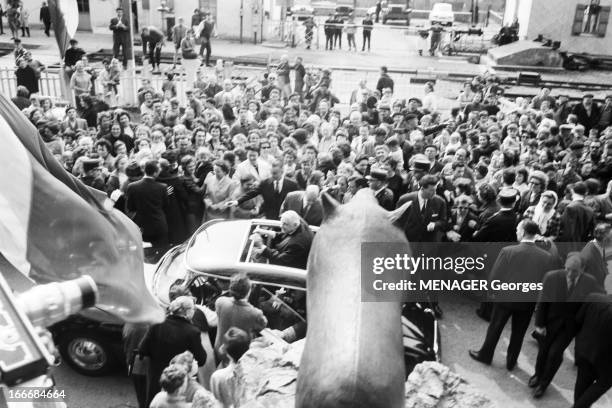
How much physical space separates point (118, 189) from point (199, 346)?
3.84 meters

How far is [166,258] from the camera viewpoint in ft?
26.0

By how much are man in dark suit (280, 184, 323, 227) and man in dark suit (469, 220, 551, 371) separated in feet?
7.80

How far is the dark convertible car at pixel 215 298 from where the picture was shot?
6.93 m

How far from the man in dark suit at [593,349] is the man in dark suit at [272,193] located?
4.36 meters

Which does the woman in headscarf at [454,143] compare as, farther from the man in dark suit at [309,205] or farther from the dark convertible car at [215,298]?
the dark convertible car at [215,298]

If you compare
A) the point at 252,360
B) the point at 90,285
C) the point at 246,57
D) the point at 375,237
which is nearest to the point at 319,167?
the point at 252,360

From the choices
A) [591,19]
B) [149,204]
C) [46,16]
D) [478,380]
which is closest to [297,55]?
[46,16]

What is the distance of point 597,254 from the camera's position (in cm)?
693

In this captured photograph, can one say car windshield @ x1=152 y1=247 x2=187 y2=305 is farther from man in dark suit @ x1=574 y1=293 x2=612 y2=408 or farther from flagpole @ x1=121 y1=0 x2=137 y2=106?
flagpole @ x1=121 y1=0 x2=137 y2=106

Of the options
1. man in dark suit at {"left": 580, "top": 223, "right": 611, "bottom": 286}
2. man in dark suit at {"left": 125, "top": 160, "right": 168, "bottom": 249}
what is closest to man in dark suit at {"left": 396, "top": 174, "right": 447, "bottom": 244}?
man in dark suit at {"left": 580, "top": 223, "right": 611, "bottom": 286}

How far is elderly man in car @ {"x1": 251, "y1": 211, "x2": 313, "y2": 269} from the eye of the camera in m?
7.40

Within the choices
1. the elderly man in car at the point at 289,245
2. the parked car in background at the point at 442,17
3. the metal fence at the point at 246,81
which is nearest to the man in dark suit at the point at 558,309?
the elderly man in car at the point at 289,245

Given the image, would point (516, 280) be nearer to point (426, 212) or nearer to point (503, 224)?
point (503, 224)

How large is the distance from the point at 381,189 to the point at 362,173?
1.24 metres
